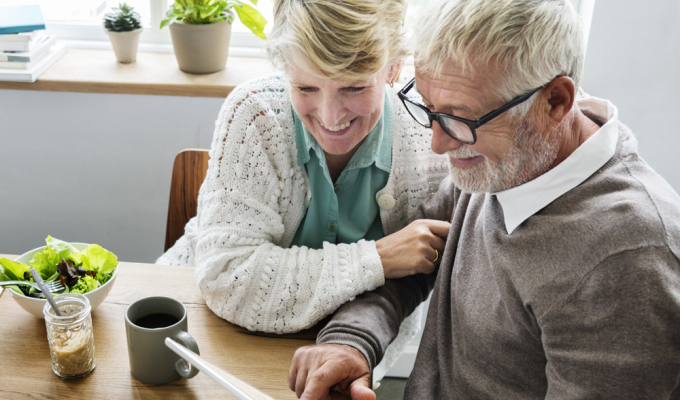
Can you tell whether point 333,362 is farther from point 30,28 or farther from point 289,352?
point 30,28

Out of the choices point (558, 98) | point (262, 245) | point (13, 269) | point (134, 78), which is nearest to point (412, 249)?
point (262, 245)

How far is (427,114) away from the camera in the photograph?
0.86 m

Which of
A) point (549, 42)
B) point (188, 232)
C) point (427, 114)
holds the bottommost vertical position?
point (188, 232)

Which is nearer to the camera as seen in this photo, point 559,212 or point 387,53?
point 559,212

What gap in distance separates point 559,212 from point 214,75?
4.51 ft

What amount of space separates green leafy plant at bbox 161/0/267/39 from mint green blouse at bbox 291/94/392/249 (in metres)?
0.71

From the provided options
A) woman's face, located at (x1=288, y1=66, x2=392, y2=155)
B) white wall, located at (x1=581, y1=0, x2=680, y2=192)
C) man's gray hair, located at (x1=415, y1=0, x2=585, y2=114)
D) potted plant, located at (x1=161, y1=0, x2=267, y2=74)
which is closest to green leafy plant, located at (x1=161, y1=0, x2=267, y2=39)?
potted plant, located at (x1=161, y1=0, x2=267, y2=74)

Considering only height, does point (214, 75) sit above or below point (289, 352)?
above

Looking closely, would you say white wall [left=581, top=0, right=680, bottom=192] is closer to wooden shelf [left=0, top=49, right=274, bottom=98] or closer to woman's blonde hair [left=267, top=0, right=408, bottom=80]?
woman's blonde hair [left=267, top=0, right=408, bottom=80]

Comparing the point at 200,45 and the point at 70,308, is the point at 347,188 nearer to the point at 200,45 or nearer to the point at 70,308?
the point at 70,308

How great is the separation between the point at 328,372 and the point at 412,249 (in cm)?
30

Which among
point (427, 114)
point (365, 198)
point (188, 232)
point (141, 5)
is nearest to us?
point (427, 114)

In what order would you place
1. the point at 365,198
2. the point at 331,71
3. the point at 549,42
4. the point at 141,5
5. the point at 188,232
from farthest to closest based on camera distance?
the point at 141,5
the point at 188,232
the point at 365,198
the point at 331,71
the point at 549,42

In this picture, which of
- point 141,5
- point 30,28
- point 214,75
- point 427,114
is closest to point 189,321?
point 427,114
